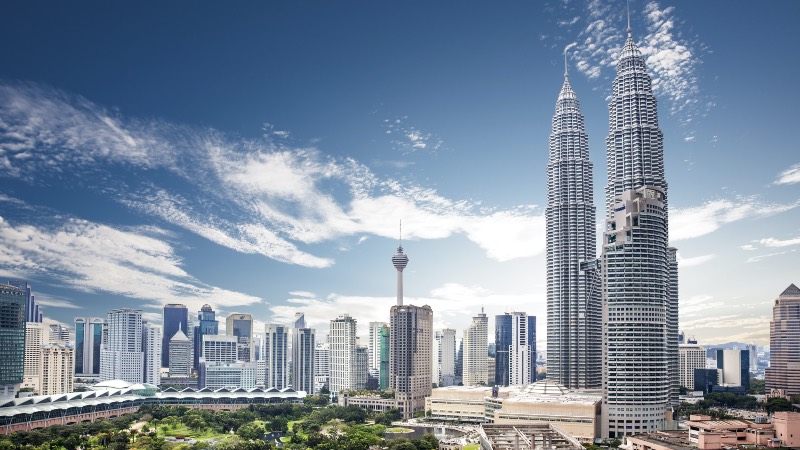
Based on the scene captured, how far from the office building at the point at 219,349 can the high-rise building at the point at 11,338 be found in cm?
2685

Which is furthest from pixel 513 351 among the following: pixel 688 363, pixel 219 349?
pixel 219 349

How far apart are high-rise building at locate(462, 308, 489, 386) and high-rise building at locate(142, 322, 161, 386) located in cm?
3244

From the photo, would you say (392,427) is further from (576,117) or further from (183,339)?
(183,339)

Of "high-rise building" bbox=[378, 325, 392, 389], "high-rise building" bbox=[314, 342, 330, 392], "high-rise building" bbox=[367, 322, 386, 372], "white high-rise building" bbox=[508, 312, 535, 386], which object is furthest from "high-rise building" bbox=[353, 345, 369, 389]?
"high-rise building" bbox=[367, 322, 386, 372]

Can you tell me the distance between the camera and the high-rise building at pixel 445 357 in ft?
254

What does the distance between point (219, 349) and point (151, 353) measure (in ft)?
26.8

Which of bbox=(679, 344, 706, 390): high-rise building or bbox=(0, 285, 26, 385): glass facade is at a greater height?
bbox=(0, 285, 26, 385): glass facade

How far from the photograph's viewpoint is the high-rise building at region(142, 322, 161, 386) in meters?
71.1

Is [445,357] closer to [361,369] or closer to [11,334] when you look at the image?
[361,369]

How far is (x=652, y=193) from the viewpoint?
3522 cm

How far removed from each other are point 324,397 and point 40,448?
26799mm

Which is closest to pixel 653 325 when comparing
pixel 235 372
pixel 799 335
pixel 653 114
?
pixel 653 114

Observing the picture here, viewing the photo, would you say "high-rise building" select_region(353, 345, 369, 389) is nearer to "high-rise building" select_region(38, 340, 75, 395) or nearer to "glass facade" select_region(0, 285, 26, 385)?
"high-rise building" select_region(38, 340, 75, 395)

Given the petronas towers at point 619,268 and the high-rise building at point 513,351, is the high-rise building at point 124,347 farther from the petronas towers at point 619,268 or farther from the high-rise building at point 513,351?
the petronas towers at point 619,268
